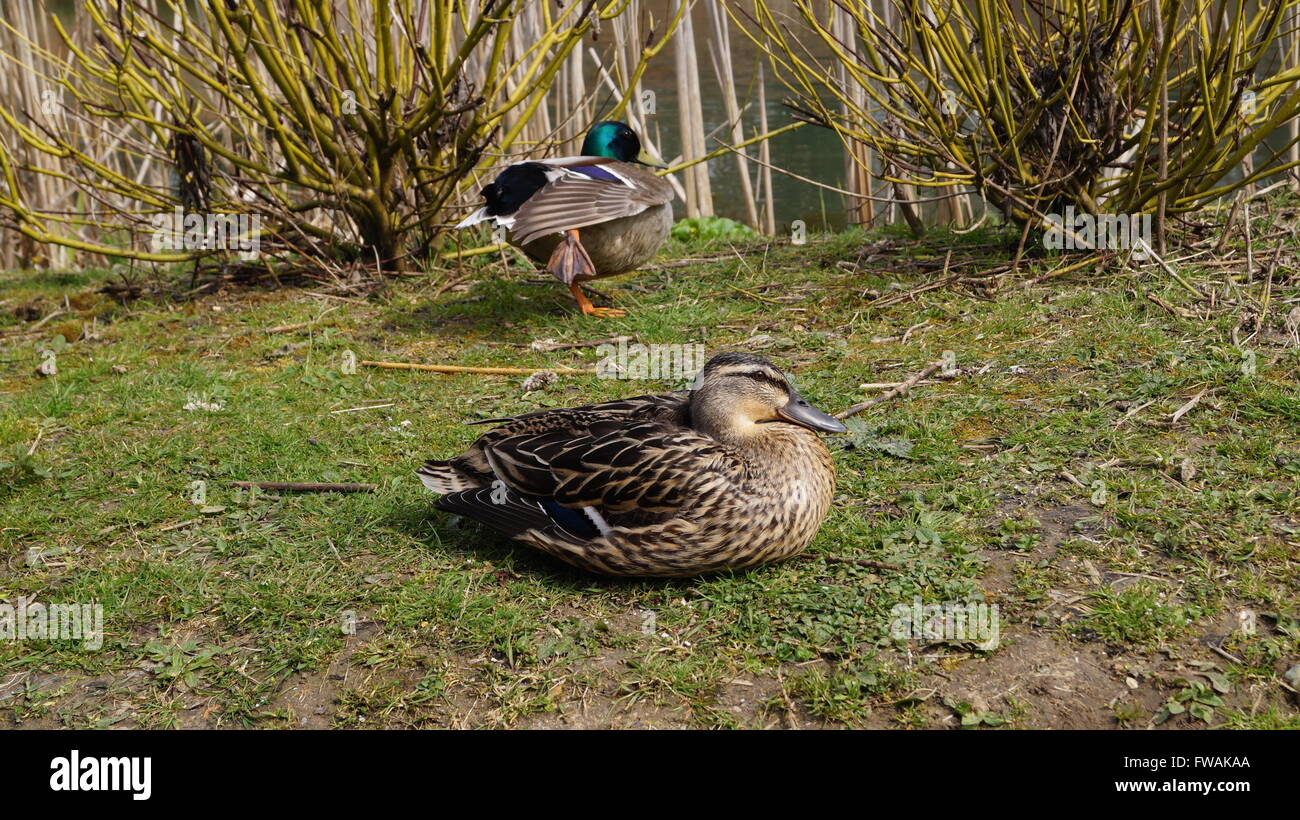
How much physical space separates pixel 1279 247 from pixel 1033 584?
3.11 meters

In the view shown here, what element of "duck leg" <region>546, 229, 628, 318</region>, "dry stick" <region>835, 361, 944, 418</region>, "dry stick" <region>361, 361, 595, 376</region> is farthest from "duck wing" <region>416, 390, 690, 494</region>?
"duck leg" <region>546, 229, 628, 318</region>

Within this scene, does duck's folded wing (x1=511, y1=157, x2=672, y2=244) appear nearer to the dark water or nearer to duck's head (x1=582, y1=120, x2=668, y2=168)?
duck's head (x1=582, y1=120, x2=668, y2=168)

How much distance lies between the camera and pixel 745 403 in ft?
11.6

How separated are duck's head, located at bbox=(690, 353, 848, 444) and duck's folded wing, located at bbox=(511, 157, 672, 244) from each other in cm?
277

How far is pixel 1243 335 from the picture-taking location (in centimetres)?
481

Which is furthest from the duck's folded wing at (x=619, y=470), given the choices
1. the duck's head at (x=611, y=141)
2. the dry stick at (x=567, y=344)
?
the duck's head at (x=611, y=141)

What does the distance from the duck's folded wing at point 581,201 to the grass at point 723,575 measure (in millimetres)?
616

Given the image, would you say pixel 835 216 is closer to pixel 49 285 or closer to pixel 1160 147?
pixel 1160 147

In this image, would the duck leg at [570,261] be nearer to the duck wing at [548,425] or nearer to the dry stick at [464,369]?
the dry stick at [464,369]

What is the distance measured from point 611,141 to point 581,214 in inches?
41.8

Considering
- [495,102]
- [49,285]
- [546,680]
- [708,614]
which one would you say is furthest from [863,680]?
[49,285]

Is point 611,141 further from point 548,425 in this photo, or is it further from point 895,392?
point 548,425

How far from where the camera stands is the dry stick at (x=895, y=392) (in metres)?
4.68

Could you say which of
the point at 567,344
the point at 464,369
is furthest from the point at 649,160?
the point at 464,369
